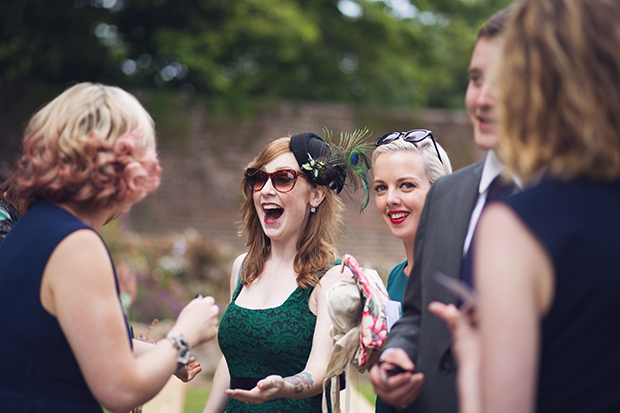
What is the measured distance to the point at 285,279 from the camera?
2.95 metres

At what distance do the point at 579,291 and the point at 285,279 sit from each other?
196cm

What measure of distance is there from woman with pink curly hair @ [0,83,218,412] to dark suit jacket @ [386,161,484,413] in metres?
0.77

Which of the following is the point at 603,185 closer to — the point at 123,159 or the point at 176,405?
the point at 123,159

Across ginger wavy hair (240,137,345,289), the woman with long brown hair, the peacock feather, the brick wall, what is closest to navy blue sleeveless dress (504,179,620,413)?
the woman with long brown hair

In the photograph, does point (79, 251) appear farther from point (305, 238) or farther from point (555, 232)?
point (305, 238)

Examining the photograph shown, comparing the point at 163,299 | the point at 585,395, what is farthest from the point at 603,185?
the point at 163,299

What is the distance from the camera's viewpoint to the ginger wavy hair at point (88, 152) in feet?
5.63

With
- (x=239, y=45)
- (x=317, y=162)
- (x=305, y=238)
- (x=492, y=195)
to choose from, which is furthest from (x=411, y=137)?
(x=239, y=45)

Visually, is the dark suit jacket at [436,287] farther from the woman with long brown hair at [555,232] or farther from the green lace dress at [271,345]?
the green lace dress at [271,345]

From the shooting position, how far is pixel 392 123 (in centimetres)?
1359

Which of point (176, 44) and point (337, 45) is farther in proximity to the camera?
point (337, 45)

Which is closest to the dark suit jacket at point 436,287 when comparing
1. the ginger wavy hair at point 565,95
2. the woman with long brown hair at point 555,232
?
the woman with long brown hair at point 555,232

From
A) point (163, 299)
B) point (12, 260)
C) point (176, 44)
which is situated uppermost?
point (12, 260)

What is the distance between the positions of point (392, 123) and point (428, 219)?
11970mm
